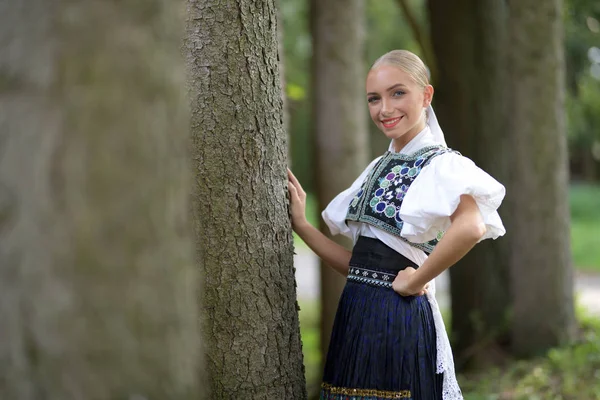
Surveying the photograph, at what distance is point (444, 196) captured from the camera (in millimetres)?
2232

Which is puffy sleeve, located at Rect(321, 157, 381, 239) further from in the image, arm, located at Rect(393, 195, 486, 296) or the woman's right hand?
arm, located at Rect(393, 195, 486, 296)

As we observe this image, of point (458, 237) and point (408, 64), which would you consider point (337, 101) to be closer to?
point (408, 64)

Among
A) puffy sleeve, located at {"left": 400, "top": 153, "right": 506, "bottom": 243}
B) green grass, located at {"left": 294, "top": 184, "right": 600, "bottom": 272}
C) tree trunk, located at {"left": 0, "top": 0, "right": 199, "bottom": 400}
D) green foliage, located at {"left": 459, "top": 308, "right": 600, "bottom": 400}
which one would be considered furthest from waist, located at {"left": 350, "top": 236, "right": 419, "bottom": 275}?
green grass, located at {"left": 294, "top": 184, "right": 600, "bottom": 272}

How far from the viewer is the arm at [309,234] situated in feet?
8.63

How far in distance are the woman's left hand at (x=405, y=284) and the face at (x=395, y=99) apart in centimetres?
48

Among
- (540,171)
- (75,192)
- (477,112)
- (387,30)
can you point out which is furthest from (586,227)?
(75,192)

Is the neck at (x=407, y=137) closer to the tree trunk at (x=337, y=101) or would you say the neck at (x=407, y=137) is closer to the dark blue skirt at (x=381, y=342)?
the dark blue skirt at (x=381, y=342)

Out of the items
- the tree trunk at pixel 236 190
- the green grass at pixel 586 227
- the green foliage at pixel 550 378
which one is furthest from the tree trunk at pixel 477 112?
the tree trunk at pixel 236 190

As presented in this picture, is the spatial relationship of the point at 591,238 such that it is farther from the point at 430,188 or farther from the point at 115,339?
the point at 115,339

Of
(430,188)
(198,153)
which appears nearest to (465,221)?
(430,188)

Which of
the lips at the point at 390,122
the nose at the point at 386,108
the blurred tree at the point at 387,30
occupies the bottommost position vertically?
the lips at the point at 390,122

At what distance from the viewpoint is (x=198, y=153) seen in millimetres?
2379

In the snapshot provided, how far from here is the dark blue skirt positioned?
2377mm

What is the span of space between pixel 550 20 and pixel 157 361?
525 centimetres
